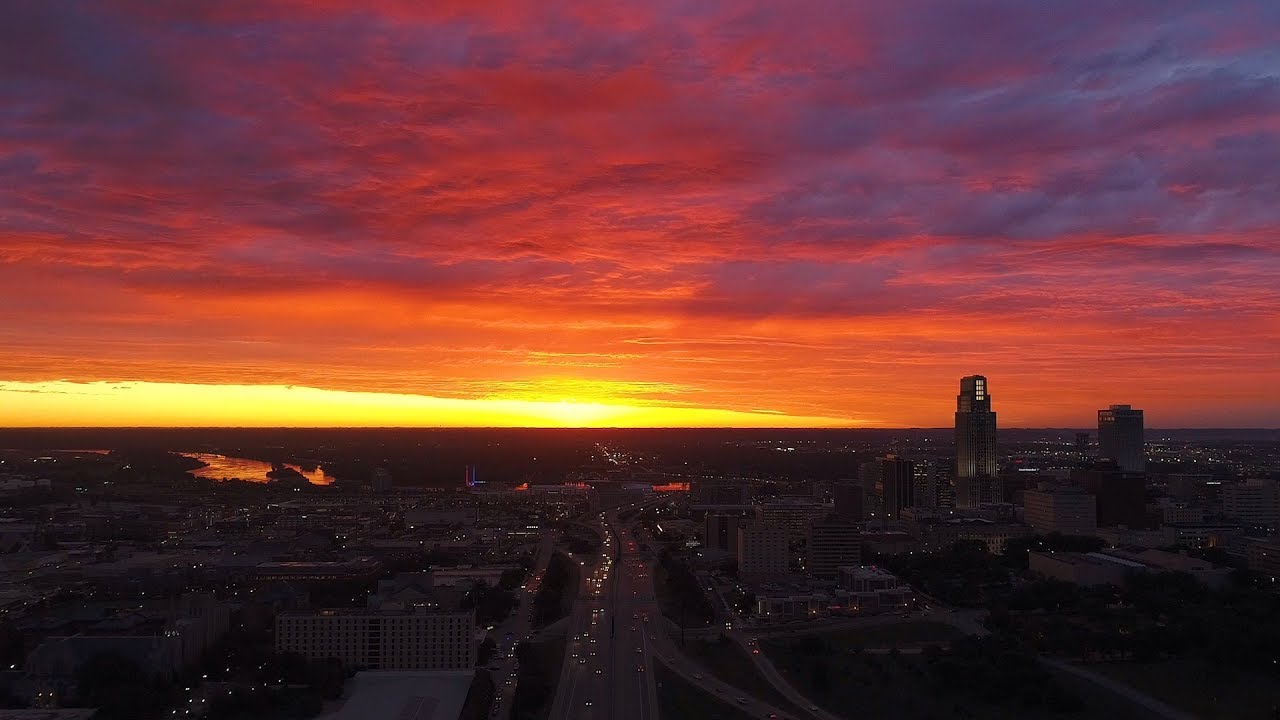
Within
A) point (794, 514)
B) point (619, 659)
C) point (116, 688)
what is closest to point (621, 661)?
point (619, 659)

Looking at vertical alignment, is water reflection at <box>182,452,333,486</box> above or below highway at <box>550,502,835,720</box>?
above

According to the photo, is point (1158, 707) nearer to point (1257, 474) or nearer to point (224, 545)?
point (224, 545)

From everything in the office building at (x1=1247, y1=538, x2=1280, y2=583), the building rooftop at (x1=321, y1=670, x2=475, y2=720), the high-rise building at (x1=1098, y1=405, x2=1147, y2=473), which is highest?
the high-rise building at (x1=1098, y1=405, x2=1147, y2=473)

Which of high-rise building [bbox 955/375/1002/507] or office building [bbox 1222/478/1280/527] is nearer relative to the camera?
office building [bbox 1222/478/1280/527]

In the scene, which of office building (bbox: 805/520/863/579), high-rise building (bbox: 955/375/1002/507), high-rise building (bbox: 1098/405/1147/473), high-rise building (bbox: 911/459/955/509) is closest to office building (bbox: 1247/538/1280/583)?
office building (bbox: 805/520/863/579)

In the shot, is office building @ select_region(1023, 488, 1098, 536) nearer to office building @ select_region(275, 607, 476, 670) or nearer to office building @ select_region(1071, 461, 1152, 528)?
office building @ select_region(1071, 461, 1152, 528)

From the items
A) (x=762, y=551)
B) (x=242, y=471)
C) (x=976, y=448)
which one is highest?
(x=976, y=448)

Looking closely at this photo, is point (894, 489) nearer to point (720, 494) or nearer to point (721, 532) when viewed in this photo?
point (720, 494)
